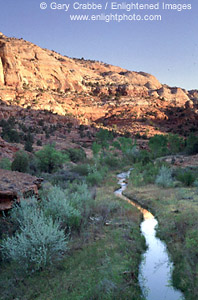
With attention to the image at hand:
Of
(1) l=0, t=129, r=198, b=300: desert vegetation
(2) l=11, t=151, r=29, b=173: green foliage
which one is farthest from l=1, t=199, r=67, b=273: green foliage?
(2) l=11, t=151, r=29, b=173: green foliage

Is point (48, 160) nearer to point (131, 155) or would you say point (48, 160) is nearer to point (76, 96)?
point (131, 155)

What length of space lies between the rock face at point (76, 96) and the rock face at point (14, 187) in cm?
4741

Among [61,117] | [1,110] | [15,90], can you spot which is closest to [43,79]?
[15,90]

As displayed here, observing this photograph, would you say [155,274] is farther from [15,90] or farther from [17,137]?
[15,90]

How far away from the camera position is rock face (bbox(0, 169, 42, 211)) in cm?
774

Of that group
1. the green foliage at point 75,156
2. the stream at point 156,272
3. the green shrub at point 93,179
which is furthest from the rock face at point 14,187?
the green foliage at point 75,156

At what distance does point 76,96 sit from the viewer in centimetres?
7519

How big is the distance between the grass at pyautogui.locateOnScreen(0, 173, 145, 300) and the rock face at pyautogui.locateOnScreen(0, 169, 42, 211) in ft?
6.49

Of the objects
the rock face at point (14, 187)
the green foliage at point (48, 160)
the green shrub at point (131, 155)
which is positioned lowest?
the green shrub at point (131, 155)

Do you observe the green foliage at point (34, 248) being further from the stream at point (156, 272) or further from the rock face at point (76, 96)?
the rock face at point (76, 96)

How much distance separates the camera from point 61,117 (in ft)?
188

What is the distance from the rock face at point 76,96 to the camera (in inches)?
2388

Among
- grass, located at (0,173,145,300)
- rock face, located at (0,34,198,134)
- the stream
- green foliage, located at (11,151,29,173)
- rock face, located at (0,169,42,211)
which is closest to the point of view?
grass, located at (0,173,145,300)

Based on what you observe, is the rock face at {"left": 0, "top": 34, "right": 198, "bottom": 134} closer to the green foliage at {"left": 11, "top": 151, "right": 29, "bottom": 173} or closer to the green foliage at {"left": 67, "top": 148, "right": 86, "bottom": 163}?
the green foliage at {"left": 67, "top": 148, "right": 86, "bottom": 163}
